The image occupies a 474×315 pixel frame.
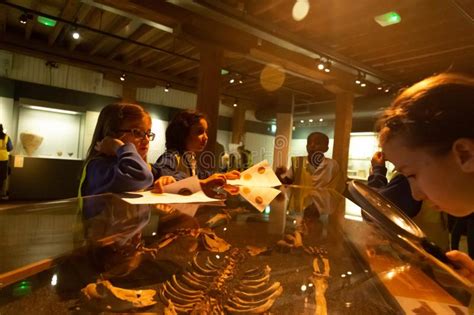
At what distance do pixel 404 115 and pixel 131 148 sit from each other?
3.86ft

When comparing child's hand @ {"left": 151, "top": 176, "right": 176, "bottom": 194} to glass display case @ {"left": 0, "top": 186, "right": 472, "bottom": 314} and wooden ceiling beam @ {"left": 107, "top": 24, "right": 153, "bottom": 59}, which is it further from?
wooden ceiling beam @ {"left": 107, "top": 24, "right": 153, "bottom": 59}

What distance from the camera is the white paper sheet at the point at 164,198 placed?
1.37 meters

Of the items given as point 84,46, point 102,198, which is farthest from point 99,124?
point 84,46

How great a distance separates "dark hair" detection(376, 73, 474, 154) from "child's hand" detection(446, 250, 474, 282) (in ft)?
0.98

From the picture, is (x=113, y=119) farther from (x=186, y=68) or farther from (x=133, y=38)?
(x=186, y=68)

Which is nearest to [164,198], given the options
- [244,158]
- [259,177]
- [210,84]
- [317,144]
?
[259,177]

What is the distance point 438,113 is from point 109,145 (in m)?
1.38

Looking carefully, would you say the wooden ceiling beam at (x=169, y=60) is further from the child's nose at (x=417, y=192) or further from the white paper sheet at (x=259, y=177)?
the child's nose at (x=417, y=192)

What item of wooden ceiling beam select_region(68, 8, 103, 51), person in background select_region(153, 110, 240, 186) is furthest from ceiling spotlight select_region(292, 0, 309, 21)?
wooden ceiling beam select_region(68, 8, 103, 51)

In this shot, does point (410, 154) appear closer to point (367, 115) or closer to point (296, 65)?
point (296, 65)

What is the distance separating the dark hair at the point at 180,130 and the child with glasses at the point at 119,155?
0.56 meters

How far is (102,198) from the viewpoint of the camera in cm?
138

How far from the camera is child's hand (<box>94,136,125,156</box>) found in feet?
5.21

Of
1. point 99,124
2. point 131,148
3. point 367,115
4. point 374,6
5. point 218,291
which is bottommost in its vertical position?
point 218,291
